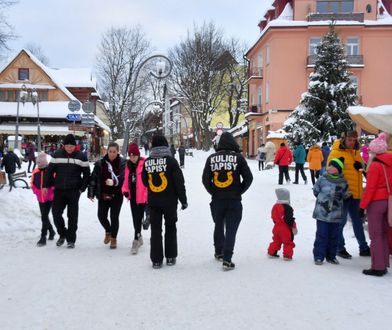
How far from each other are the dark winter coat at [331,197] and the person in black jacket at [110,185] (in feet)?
10.6

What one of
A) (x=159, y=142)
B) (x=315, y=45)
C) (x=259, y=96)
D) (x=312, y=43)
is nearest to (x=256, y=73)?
(x=259, y=96)

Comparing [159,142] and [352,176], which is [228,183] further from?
[352,176]

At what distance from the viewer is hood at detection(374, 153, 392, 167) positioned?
6.61 metres

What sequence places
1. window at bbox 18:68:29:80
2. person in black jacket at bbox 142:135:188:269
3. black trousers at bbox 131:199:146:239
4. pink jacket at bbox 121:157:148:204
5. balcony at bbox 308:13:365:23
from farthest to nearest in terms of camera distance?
1. window at bbox 18:68:29:80
2. balcony at bbox 308:13:365:23
3. black trousers at bbox 131:199:146:239
4. pink jacket at bbox 121:157:148:204
5. person in black jacket at bbox 142:135:188:269

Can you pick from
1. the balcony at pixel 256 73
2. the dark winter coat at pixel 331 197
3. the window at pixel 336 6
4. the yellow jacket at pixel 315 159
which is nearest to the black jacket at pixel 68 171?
the dark winter coat at pixel 331 197

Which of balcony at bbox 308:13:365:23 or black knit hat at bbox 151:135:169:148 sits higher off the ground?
balcony at bbox 308:13:365:23

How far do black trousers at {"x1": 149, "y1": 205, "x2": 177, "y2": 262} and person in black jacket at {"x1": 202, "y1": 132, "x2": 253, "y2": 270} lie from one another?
0.65 meters

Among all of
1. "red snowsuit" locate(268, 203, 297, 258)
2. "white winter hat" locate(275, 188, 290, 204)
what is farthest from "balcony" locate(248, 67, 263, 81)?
"red snowsuit" locate(268, 203, 297, 258)

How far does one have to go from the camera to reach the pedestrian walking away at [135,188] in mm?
7945

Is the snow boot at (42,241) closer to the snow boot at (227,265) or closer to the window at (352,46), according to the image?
the snow boot at (227,265)

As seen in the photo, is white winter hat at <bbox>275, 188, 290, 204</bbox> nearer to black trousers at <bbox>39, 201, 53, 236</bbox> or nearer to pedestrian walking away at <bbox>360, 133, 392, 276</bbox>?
pedestrian walking away at <bbox>360, 133, 392, 276</bbox>

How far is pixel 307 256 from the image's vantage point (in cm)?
773

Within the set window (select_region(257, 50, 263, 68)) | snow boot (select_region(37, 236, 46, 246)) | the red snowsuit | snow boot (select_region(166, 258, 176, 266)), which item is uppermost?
window (select_region(257, 50, 263, 68))

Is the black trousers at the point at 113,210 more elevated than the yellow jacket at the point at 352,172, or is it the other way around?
the yellow jacket at the point at 352,172
